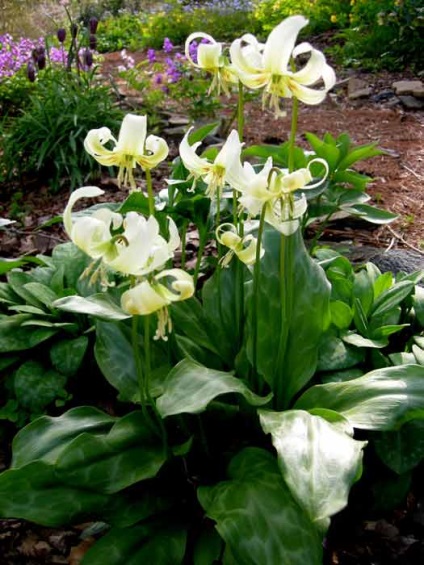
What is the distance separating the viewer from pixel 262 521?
1395 millimetres

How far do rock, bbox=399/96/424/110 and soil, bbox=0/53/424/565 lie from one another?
0.07m

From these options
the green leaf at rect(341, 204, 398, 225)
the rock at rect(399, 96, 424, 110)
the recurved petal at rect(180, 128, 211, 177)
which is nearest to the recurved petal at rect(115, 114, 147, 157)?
the recurved petal at rect(180, 128, 211, 177)

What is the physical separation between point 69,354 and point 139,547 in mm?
754

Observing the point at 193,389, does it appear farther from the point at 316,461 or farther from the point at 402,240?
the point at 402,240

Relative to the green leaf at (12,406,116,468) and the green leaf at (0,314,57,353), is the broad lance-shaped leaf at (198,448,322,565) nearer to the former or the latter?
the green leaf at (12,406,116,468)

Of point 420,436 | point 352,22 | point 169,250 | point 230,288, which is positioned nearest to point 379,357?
point 420,436

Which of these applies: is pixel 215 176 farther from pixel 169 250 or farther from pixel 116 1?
pixel 116 1

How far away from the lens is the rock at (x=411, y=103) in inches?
208

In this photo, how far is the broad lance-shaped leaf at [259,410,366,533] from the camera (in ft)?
3.79

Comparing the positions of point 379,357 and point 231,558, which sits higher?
point 379,357

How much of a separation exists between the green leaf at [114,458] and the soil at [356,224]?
0.41 m

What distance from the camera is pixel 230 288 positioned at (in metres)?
2.00

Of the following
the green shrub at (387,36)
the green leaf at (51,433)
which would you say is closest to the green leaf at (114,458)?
the green leaf at (51,433)

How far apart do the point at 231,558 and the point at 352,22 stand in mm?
7255
